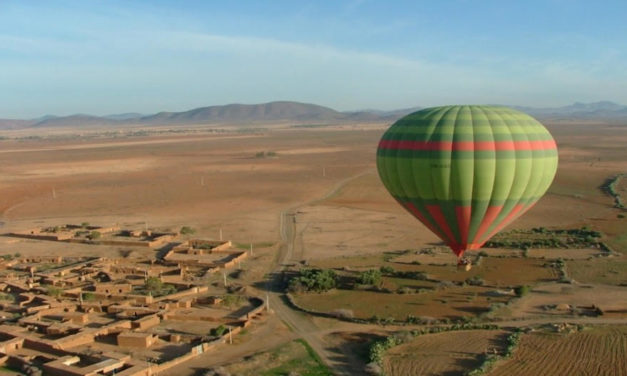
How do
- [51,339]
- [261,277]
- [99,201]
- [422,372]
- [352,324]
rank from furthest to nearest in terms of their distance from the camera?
[99,201] → [261,277] → [352,324] → [51,339] → [422,372]

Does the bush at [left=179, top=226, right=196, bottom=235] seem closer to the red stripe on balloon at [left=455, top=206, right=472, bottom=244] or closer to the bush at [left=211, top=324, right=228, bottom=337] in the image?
the bush at [left=211, top=324, right=228, bottom=337]

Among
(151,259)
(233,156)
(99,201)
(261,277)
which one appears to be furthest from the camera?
(233,156)

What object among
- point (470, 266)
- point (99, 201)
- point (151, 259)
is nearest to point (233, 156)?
point (99, 201)

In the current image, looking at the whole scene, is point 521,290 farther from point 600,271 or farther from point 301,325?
point 301,325

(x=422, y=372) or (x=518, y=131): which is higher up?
(x=518, y=131)

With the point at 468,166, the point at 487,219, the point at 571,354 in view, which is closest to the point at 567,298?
the point at 487,219

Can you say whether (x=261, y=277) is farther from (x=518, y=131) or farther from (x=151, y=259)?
(x=518, y=131)
